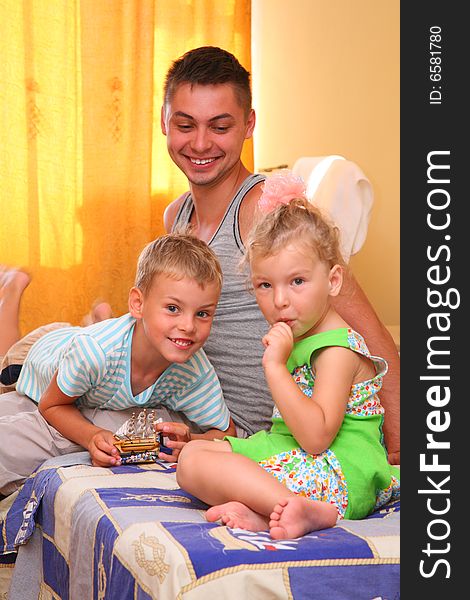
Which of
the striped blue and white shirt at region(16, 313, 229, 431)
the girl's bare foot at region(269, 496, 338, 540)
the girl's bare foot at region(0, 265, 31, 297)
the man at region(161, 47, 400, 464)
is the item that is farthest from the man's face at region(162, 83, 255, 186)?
the girl's bare foot at region(269, 496, 338, 540)

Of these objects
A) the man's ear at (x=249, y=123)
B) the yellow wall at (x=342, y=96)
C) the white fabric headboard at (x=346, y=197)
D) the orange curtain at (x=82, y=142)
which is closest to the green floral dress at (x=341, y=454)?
the man's ear at (x=249, y=123)

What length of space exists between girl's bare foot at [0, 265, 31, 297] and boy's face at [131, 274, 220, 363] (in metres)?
1.11

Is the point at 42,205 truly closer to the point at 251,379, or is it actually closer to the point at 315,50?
the point at 315,50

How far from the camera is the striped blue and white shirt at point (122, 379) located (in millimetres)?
1672

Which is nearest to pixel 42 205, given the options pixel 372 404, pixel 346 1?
pixel 346 1

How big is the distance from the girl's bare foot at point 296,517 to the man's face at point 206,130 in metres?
1.00

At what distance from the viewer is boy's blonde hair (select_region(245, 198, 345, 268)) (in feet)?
4.63

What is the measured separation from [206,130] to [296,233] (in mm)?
631

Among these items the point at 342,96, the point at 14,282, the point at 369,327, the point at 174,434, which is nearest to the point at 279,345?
the point at 174,434

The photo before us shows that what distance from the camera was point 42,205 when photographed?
12.7 ft

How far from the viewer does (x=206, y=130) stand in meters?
1.95

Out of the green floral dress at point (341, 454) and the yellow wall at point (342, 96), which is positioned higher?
the yellow wall at point (342, 96)

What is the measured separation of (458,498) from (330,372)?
0.41 m

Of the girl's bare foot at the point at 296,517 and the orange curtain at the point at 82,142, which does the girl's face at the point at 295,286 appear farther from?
the orange curtain at the point at 82,142
